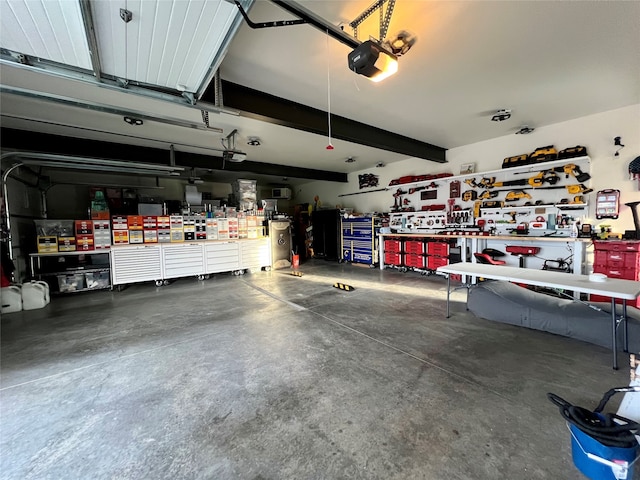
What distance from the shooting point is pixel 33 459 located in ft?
4.70

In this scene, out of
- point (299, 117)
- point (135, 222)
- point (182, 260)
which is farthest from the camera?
point (182, 260)

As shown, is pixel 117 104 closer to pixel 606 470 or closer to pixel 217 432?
pixel 217 432

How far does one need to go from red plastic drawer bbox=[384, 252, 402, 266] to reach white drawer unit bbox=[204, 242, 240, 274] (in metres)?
3.88

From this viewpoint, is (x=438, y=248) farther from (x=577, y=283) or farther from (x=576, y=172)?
(x=577, y=283)

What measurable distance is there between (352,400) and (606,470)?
50.0 inches

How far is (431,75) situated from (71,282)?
23.0 ft

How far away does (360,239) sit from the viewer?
7.39m

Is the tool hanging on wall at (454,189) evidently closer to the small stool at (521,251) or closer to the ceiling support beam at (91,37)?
the small stool at (521,251)

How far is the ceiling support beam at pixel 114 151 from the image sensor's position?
4066 millimetres

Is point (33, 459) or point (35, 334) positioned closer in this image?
point (33, 459)

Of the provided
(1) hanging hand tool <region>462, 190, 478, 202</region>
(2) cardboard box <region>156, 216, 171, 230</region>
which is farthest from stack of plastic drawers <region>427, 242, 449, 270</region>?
(2) cardboard box <region>156, 216, 171, 230</region>

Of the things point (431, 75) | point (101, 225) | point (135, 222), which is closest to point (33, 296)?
point (101, 225)

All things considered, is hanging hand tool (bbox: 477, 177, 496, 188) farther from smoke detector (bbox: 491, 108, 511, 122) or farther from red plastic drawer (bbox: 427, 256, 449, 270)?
red plastic drawer (bbox: 427, 256, 449, 270)

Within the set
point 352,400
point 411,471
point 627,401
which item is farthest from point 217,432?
point 627,401
